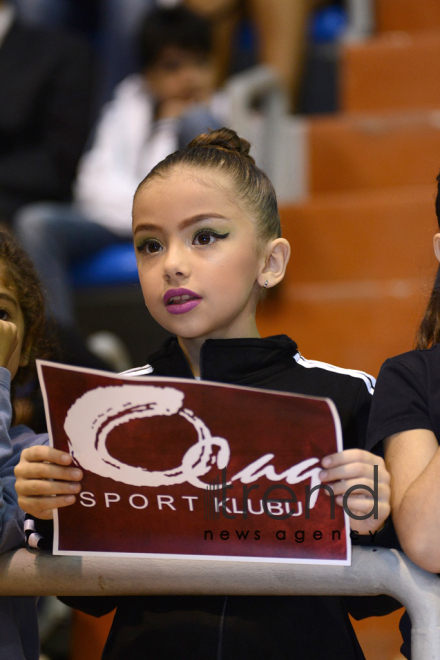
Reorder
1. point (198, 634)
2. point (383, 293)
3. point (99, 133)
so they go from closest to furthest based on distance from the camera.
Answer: point (198, 634)
point (383, 293)
point (99, 133)

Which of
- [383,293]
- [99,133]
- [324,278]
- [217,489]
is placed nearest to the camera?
[217,489]

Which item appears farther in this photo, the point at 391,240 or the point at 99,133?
the point at 99,133

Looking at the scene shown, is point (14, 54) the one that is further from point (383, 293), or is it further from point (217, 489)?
point (217, 489)

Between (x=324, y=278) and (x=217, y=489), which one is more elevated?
(x=217, y=489)

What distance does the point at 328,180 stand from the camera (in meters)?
2.32

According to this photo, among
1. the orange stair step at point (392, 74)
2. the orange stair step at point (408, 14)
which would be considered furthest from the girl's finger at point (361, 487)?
the orange stair step at point (408, 14)

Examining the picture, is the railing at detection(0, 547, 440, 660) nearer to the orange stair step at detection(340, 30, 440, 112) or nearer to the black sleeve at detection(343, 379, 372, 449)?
the black sleeve at detection(343, 379, 372, 449)

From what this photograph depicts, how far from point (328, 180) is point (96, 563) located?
1.82 meters

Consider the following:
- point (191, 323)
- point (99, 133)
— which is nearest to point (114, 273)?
point (99, 133)

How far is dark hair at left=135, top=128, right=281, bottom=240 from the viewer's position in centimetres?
89

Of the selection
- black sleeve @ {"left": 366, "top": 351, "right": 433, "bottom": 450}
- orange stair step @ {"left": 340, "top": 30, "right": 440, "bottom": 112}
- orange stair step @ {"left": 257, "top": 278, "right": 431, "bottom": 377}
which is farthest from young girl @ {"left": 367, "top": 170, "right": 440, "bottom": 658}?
orange stair step @ {"left": 340, "top": 30, "right": 440, "bottom": 112}

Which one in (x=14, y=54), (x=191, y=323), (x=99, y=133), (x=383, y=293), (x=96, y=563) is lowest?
(x=383, y=293)

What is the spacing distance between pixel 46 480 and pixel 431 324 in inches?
17.5

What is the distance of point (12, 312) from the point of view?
90 centimetres
